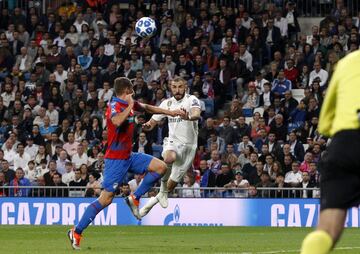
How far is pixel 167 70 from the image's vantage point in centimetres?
3003

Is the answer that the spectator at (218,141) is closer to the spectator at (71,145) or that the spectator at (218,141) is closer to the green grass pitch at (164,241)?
the spectator at (71,145)

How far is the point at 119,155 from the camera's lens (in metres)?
15.6

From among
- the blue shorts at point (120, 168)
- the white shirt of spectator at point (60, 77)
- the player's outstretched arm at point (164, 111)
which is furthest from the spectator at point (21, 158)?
the player's outstretched arm at point (164, 111)

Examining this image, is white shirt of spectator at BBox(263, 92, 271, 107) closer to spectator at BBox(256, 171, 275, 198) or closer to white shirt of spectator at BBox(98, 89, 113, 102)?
spectator at BBox(256, 171, 275, 198)

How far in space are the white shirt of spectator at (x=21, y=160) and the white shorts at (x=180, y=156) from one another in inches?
389

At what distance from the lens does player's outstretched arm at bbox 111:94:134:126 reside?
596 inches

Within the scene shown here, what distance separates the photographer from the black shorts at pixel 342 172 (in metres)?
7.78

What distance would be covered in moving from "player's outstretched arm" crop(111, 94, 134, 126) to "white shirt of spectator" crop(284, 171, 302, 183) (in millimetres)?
10496

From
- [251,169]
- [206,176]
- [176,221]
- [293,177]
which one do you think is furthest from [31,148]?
[293,177]

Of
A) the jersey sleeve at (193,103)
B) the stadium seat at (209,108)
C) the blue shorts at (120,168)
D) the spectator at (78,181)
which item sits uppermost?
the jersey sleeve at (193,103)

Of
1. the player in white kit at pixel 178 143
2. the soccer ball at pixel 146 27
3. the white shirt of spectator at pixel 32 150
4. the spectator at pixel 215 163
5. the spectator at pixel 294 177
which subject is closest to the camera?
the player in white kit at pixel 178 143

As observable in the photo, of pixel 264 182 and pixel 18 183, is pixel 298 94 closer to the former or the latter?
pixel 264 182

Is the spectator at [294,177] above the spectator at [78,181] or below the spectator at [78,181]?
above

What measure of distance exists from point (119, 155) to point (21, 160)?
1350cm
